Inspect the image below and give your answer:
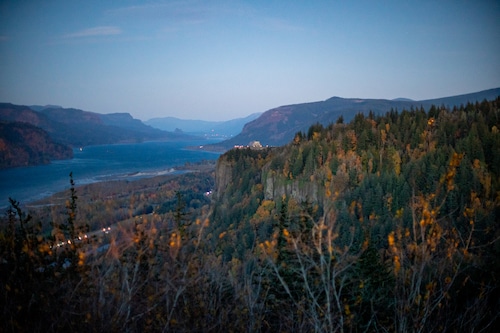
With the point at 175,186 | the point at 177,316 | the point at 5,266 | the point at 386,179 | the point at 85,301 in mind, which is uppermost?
the point at 5,266

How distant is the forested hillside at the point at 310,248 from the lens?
4223 mm

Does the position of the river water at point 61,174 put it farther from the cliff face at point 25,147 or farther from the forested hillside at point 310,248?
the forested hillside at point 310,248

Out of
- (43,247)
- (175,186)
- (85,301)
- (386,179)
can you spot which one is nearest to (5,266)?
→ (43,247)

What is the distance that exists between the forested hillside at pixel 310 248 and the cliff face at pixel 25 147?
389 feet

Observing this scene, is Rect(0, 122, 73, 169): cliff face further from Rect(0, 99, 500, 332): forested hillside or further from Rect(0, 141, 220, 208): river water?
Rect(0, 99, 500, 332): forested hillside

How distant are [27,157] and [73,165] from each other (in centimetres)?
1869

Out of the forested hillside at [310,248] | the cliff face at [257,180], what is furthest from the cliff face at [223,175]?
the forested hillside at [310,248]

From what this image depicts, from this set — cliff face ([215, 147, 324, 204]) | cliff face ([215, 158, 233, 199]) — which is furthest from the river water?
cliff face ([215, 147, 324, 204])

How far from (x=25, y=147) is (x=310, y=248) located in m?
175

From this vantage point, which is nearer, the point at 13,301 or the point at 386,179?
the point at 13,301

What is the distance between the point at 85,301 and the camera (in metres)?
4.52

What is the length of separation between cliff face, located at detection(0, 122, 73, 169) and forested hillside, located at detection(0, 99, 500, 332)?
118 metres

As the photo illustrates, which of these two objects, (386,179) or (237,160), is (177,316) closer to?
(386,179)

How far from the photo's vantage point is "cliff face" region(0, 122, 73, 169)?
13235cm
